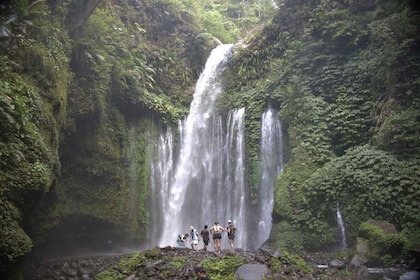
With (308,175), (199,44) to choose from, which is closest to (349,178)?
(308,175)

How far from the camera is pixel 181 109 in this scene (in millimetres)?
19969

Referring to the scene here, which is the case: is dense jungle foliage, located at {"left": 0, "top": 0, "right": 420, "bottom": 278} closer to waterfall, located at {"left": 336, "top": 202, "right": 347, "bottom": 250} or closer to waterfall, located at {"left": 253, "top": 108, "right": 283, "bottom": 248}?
waterfall, located at {"left": 336, "top": 202, "right": 347, "bottom": 250}

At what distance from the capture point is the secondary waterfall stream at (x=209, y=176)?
1548 cm

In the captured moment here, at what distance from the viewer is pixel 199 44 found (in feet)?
73.4

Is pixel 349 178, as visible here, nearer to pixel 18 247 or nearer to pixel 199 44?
pixel 18 247

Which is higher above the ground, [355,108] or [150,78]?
[150,78]

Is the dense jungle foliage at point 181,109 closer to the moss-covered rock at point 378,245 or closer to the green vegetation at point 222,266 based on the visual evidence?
the moss-covered rock at point 378,245

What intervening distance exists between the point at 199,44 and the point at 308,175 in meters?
12.8

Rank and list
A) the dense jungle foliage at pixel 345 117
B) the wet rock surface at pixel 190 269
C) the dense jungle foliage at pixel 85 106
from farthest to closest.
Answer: the dense jungle foliage at pixel 345 117
the dense jungle foliage at pixel 85 106
the wet rock surface at pixel 190 269

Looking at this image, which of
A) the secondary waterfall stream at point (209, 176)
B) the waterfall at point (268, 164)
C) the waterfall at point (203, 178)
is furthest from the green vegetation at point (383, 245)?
the waterfall at point (203, 178)

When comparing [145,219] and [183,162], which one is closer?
[145,219]

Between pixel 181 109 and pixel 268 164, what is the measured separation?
673 cm

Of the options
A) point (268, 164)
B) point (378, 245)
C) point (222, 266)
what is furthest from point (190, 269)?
point (268, 164)

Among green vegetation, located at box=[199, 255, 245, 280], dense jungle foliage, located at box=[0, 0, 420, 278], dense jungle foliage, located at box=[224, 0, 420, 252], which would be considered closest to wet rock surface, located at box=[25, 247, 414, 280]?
green vegetation, located at box=[199, 255, 245, 280]
